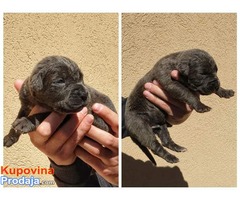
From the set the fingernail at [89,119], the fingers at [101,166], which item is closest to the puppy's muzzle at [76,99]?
the fingernail at [89,119]

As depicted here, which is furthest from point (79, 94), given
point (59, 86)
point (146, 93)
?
point (146, 93)

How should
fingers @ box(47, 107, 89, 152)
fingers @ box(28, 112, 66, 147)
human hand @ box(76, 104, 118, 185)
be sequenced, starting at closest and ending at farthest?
fingers @ box(28, 112, 66, 147), fingers @ box(47, 107, 89, 152), human hand @ box(76, 104, 118, 185)

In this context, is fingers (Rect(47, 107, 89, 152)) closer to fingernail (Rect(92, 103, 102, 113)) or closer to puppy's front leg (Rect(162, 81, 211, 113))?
fingernail (Rect(92, 103, 102, 113))

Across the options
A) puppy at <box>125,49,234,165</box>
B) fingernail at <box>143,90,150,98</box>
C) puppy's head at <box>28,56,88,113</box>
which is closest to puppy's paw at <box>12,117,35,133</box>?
puppy's head at <box>28,56,88,113</box>

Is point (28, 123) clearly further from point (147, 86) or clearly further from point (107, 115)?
point (147, 86)

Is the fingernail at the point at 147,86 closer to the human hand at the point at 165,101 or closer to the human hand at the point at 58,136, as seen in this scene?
the human hand at the point at 165,101

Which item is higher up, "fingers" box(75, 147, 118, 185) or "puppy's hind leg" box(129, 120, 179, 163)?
"puppy's hind leg" box(129, 120, 179, 163)

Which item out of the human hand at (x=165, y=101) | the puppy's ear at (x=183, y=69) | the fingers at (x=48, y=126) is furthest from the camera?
the human hand at (x=165, y=101)
